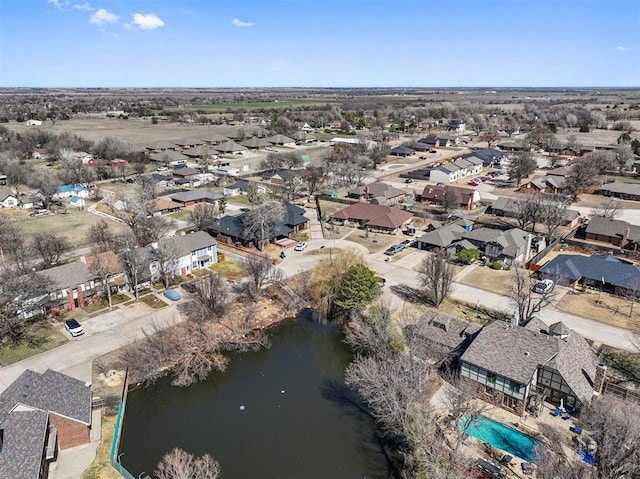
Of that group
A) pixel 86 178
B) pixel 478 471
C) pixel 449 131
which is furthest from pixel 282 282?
pixel 449 131

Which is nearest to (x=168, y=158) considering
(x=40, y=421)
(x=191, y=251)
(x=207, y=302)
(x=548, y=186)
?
(x=191, y=251)

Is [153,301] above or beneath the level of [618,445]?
beneath

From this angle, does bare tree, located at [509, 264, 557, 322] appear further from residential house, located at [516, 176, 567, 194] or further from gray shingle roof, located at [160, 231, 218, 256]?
residential house, located at [516, 176, 567, 194]

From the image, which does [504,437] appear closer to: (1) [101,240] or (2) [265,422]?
(2) [265,422]

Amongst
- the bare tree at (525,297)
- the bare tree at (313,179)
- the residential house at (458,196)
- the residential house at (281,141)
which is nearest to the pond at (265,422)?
the bare tree at (525,297)

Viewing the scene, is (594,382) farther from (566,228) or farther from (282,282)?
(566,228)

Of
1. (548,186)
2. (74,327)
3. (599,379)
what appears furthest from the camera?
(548,186)

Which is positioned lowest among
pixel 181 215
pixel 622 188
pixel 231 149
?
pixel 181 215
